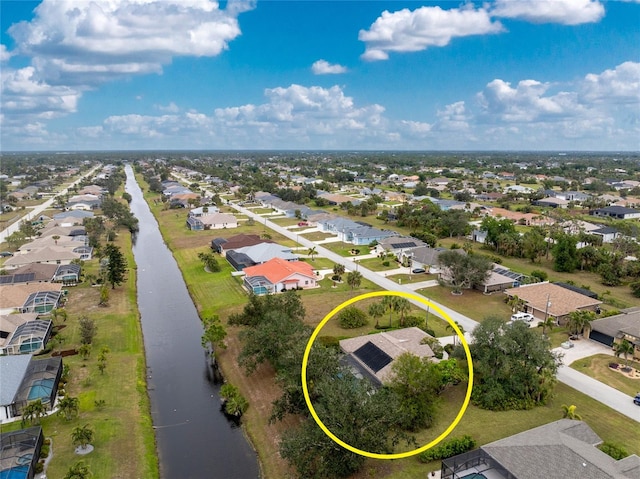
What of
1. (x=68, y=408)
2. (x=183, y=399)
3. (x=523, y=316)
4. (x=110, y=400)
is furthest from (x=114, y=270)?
(x=523, y=316)

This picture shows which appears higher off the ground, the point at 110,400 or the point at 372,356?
the point at 372,356

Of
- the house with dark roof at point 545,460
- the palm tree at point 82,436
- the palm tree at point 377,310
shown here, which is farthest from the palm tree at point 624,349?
the palm tree at point 82,436

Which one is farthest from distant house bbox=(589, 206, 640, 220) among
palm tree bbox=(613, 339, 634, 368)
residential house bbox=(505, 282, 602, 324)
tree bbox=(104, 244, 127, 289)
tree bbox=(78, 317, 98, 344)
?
tree bbox=(78, 317, 98, 344)

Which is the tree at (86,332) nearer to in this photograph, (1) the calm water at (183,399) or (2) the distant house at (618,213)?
(1) the calm water at (183,399)

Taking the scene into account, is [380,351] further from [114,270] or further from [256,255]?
[114,270]

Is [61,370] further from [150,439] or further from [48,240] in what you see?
[48,240]

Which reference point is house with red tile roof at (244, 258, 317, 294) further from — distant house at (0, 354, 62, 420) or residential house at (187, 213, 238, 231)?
residential house at (187, 213, 238, 231)

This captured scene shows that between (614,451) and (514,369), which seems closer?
(614,451)

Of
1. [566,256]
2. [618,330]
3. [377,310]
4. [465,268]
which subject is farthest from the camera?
[566,256]
